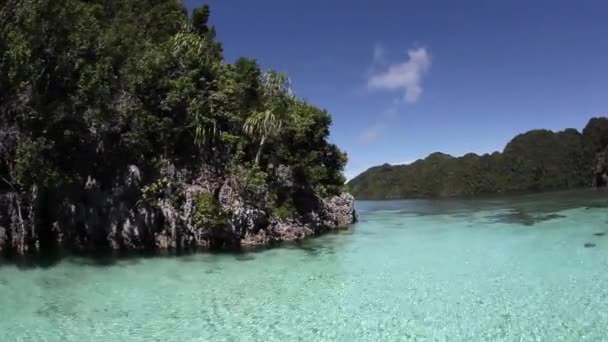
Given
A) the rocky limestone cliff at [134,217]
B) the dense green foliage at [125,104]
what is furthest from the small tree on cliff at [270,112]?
the rocky limestone cliff at [134,217]

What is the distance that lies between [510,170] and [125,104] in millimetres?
142931

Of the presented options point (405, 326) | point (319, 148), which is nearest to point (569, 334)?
point (405, 326)

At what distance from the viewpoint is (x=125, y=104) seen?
17391mm

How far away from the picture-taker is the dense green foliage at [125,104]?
1515cm

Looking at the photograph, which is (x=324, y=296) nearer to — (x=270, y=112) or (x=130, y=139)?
(x=130, y=139)

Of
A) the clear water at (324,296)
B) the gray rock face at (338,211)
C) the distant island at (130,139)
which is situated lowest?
the clear water at (324,296)

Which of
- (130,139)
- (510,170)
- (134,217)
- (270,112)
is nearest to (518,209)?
(270,112)

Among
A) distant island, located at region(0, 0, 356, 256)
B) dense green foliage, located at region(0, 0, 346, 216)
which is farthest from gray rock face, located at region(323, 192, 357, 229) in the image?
distant island, located at region(0, 0, 356, 256)

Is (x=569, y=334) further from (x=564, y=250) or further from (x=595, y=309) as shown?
(x=564, y=250)

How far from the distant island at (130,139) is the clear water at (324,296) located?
264 centimetres

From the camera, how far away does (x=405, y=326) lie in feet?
28.9

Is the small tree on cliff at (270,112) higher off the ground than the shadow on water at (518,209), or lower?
higher

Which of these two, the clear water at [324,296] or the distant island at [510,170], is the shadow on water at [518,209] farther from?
the distant island at [510,170]

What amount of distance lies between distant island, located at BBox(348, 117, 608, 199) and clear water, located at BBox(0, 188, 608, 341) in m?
120
